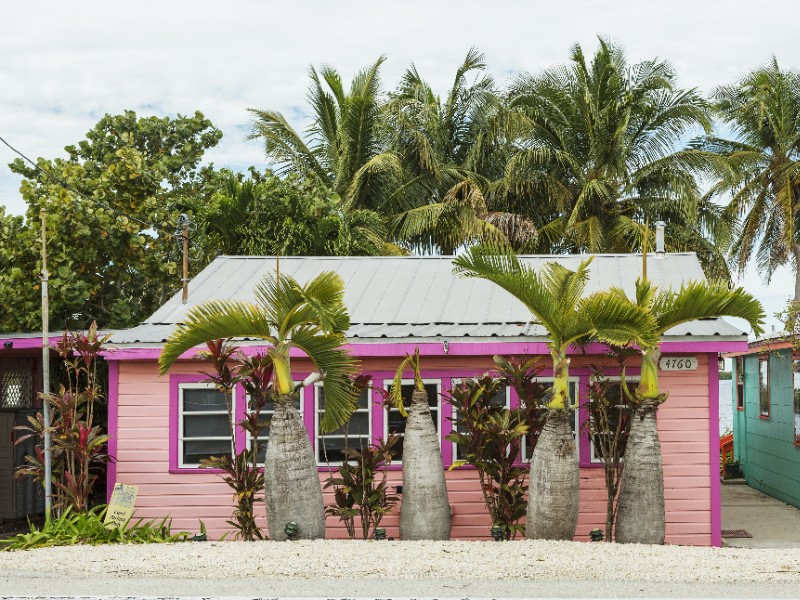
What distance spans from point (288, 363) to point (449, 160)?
1999 cm

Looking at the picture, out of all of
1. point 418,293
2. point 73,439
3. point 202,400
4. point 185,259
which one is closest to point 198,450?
point 202,400

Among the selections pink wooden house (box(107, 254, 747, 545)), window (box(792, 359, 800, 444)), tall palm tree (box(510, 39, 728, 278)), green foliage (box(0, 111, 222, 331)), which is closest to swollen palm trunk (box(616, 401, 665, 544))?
pink wooden house (box(107, 254, 747, 545))

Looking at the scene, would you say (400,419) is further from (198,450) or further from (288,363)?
(198,450)

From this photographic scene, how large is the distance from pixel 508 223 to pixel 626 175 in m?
3.85

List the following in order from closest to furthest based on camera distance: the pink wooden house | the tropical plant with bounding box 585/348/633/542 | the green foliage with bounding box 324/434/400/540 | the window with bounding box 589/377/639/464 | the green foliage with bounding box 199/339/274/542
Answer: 1. the green foliage with bounding box 199/339/274/542
2. the green foliage with bounding box 324/434/400/540
3. the tropical plant with bounding box 585/348/633/542
4. the window with bounding box 589/377/639/464
5. the pink wooden house

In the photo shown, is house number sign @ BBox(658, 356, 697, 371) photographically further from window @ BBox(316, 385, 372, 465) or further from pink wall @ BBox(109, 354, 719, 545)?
window @ BBox(316, 385, 372, 465)

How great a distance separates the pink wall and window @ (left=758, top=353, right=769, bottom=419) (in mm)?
6633

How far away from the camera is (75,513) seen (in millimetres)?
10523

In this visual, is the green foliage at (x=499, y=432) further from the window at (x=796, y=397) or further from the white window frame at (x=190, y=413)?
the window at (x=796, y=397)

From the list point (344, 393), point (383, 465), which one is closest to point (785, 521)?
point (383, 465)

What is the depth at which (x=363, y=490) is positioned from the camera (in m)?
10.2

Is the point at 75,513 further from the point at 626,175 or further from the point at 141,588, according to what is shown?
the point at 626,175

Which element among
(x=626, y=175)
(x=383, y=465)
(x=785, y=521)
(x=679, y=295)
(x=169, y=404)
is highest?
(x=626, y=175)

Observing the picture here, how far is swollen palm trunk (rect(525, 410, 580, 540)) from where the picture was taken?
30.7 feet
